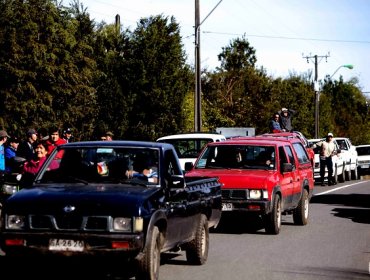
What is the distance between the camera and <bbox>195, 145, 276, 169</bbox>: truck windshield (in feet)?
53.4

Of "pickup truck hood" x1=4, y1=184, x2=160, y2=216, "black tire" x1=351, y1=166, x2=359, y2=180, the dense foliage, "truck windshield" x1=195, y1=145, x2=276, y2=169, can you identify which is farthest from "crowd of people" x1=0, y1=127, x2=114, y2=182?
"black tire" x1=351, y1=166, x2=359, y2=180

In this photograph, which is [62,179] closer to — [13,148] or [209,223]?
[209,223]

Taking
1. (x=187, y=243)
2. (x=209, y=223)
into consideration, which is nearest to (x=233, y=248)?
(x=209, y=223)

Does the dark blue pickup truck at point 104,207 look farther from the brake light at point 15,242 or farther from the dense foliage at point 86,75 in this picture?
the dense foliage at point 86,75

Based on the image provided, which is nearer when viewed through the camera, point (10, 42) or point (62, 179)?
point (62, 179)

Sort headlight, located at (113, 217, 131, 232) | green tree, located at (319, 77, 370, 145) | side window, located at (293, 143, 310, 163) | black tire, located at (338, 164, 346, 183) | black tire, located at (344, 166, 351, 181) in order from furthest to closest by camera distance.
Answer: green tree, located at (319, 77, 370, 145)
black tire, located at (344, 166, 351, 181)
black tire, located at (338, 164, 346, 183)
side window, located at (293, 143, 310, 163)
headlight, located at (113, 217, 131, 232)

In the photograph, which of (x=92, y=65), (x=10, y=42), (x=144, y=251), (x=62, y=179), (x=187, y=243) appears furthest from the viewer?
(x=92, y=65)

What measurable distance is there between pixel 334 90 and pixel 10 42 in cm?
6846

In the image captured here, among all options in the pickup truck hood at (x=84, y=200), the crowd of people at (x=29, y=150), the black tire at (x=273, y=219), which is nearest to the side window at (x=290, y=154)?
the black tire at (x=273, y=219)

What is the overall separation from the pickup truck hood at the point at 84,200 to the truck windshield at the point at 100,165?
1.52 ft

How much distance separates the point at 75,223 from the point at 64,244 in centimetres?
23

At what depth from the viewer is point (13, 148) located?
55.5 feet

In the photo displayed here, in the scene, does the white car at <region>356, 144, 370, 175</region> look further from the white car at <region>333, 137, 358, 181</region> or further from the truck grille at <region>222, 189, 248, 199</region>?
the truck grille at <region>222, 189, 248, 199</region>

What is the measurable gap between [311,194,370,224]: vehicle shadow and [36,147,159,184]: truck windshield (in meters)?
8.88
